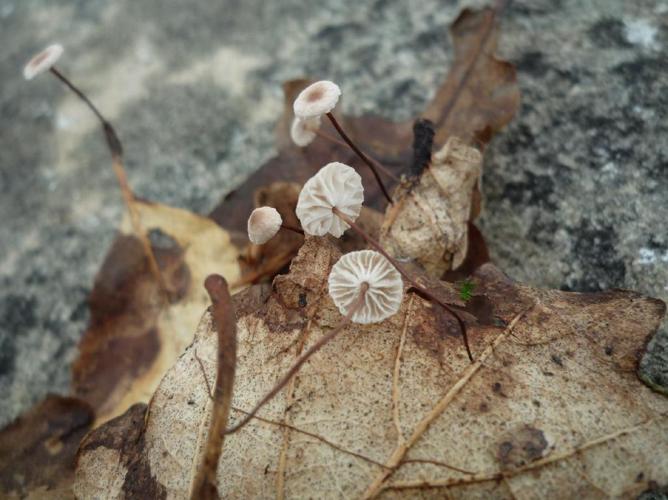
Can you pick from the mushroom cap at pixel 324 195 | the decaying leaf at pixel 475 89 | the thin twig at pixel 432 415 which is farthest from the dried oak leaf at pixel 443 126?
the thin twig at pixel 432 415

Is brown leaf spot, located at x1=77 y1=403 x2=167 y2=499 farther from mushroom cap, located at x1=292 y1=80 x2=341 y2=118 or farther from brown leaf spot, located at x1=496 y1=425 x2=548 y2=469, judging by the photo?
mushroom cap, located at x1=292 y1=80 x2=341 y2=118

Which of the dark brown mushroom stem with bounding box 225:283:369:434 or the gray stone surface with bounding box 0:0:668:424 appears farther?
the gray stone surface with bounding box 0:0:668:424

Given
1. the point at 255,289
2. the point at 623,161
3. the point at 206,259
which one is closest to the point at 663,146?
the point at 623,161

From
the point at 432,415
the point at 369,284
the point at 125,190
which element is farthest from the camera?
the point at 125,190

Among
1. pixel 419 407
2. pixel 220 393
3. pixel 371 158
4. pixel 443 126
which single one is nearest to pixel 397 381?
pixel 419 407

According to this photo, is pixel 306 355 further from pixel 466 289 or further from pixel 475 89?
pixel 475 89

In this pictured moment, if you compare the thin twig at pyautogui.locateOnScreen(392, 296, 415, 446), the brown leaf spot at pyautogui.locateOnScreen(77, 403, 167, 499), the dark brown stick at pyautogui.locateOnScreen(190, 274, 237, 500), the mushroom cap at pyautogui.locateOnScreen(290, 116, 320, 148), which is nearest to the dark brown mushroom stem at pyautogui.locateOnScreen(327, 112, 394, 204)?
the mushroom cap at pyautogui.locateOnScreen(290, 116, 320, 148)
